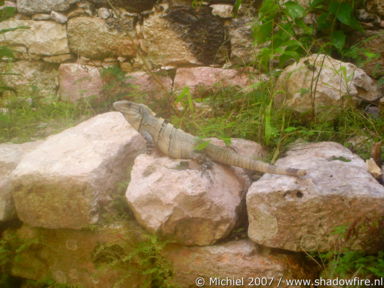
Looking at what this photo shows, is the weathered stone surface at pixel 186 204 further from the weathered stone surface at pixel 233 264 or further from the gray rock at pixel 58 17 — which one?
the gray rock at pixel 58 17

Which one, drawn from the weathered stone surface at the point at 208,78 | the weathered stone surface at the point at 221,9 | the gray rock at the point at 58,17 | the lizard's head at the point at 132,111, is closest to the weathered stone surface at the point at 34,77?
the gray rock at the point at 58,17

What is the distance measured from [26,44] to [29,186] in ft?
13.2

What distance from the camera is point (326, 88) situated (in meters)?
3.80

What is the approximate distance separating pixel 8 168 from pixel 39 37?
3373mm

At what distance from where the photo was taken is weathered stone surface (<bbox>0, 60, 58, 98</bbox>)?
5832 millimetres

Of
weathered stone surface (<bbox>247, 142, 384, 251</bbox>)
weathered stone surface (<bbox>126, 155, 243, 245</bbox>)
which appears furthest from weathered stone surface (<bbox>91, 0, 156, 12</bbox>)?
weathered stone surface (<bbox>247, 142, 384, 251</bbox>)

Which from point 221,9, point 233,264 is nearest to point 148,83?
point 221,9

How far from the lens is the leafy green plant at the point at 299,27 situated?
3508mm

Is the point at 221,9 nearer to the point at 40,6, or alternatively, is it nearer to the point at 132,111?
the point at 132,111

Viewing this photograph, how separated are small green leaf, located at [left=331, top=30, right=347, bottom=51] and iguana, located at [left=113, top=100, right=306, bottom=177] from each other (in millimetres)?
2749

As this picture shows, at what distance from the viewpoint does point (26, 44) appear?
5789mm

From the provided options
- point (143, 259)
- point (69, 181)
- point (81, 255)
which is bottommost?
point (81, 255)

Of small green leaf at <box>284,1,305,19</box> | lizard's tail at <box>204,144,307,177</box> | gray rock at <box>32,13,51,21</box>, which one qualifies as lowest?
lizard's tail at <box>204,144,307,177</box>

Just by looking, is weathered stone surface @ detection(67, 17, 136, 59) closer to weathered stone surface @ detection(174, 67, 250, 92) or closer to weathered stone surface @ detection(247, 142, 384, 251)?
weathered stone surface @ detection(174, 67, 250, 92)
